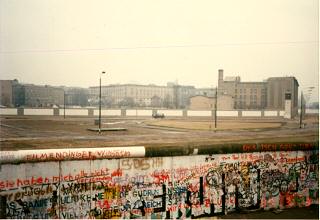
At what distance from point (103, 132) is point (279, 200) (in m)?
22.8

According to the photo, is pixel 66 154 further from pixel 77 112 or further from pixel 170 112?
pixel 170 112

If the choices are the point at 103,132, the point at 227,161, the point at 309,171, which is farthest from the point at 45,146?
the point at 309,171

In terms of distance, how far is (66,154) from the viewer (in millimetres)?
11359

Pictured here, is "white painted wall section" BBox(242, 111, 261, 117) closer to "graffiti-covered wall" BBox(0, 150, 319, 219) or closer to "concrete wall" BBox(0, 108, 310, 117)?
"concrete wall" BBox(0, 108, 310, 117)

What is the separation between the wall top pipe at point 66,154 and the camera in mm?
10641

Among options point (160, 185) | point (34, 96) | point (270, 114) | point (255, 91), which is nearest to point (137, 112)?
point (34, 96)

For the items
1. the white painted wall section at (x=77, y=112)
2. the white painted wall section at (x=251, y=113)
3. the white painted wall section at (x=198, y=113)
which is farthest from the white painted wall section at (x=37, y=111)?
the white painted wall section at (x=251, y=113)

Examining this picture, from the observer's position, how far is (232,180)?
13.7 metres

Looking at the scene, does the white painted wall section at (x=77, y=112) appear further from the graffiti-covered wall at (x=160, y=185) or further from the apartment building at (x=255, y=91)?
the graffiti-covered wall at (x=160, y=185)

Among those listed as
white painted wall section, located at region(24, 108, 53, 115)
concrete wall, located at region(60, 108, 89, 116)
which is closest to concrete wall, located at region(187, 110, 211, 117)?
concrete wall, located at region(60, 108, 89, 116)

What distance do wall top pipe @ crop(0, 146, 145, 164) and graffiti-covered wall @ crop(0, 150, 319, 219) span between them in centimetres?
16

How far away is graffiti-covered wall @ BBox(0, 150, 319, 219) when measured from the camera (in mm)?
10906

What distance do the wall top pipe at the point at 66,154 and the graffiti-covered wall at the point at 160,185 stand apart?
0.16 m

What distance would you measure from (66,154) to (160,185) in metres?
3.75
